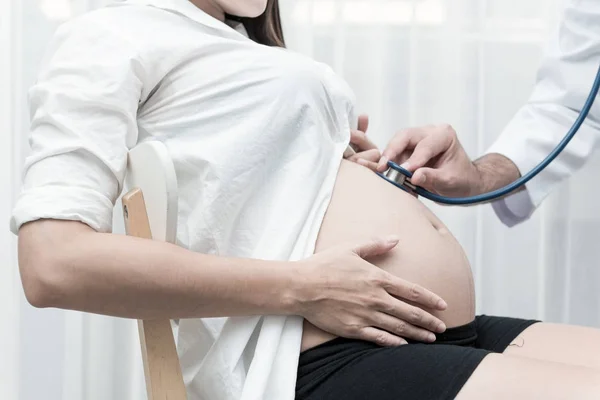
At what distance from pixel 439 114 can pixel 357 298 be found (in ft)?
3.06

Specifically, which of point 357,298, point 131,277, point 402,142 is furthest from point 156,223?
point 402,142

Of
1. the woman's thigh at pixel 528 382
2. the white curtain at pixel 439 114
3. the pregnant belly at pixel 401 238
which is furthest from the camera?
the white curtain at pixel 439 114

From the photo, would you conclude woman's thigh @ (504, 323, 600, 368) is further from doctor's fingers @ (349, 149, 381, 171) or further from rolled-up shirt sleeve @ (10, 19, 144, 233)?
rolled-up shirt sleeve @ (10, 19, 144, 233)

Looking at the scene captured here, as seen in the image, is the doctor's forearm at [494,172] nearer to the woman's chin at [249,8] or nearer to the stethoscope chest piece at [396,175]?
the stethoscope chest piece at [396,175]

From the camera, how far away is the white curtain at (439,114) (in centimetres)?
178

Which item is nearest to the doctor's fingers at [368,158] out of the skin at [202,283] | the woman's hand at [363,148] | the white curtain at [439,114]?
the woman's hand at [363,148]

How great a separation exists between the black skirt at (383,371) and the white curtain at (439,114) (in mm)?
895

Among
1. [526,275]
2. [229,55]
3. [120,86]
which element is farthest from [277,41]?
[526,275]

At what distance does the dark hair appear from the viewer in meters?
1.45

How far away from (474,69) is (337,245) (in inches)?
36.3

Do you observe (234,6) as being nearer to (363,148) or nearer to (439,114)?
(363,148)

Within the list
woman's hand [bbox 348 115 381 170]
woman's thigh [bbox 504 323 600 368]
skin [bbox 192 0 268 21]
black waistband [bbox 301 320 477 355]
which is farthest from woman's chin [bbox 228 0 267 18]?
woman's thigh [bbox 504 323 600 368]

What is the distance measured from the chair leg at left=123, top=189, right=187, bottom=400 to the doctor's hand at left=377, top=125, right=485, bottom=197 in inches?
18.9

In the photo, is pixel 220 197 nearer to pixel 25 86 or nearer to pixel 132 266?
pixel 132 266
